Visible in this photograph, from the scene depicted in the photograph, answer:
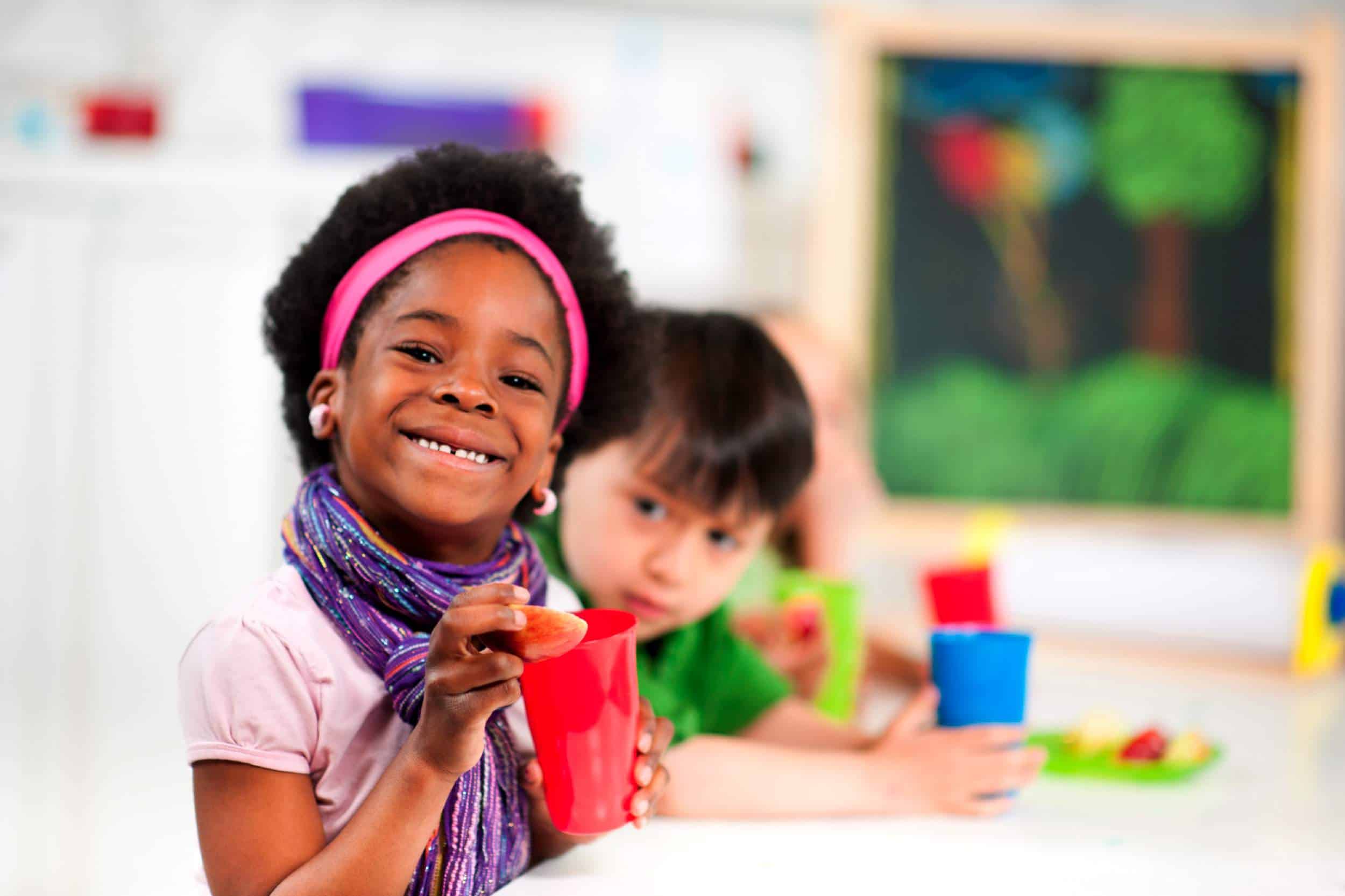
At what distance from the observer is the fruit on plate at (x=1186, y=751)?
1120 mm

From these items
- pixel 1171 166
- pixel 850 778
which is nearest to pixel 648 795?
pixel 850 778

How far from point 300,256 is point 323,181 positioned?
1.97 m

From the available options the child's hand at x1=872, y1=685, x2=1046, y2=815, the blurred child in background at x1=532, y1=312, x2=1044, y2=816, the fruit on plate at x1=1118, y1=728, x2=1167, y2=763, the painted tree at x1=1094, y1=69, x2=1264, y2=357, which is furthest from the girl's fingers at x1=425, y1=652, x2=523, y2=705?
the painted tree at x1=1094, y1=69, x2=1264, y2=357

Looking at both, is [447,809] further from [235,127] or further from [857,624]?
[235,127]

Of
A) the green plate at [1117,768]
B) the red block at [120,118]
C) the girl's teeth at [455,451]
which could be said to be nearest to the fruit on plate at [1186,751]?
the green plate at [1117,768]

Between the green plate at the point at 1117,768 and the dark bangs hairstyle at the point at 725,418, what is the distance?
34 centimetres

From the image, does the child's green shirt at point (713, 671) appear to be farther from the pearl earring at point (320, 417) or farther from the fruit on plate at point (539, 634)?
the fruit on plate at point (539, 634)

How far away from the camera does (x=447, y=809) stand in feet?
2.36

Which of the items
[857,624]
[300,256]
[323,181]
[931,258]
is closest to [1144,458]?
[931,258]

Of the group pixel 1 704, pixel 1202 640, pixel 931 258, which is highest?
pixel 931 258

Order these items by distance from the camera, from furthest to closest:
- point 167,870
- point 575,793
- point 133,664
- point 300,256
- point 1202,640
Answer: point 133,664
point 1202,640
point 167,870
point 300,256
point 575,793

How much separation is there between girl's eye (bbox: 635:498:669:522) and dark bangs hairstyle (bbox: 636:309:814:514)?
0.07 ft

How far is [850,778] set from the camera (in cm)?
98

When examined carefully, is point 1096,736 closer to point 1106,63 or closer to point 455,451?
point 455,451
